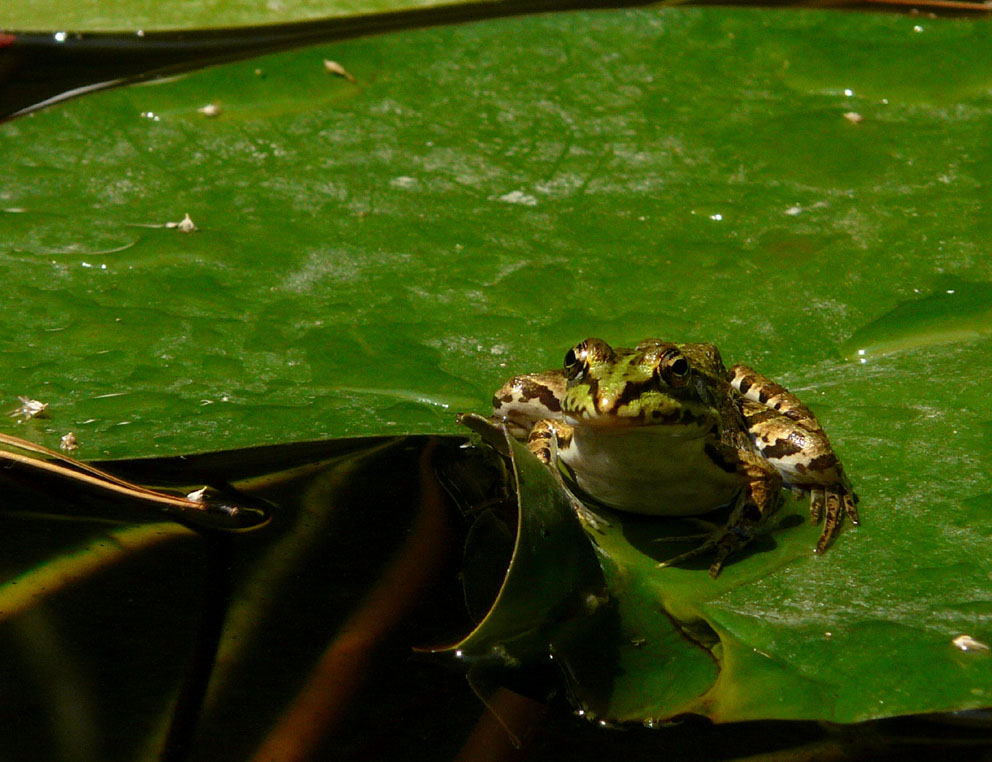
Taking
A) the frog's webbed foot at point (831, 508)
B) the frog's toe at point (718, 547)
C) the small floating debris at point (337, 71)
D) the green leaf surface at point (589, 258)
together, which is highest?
the small floating debris at point (337, 71)

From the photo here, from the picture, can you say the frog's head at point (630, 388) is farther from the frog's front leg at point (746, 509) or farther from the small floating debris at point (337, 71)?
the small floating debris at point (337, 71)

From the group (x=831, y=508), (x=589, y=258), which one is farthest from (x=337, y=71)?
(x=831, y=508)

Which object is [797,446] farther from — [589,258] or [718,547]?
[589,258]

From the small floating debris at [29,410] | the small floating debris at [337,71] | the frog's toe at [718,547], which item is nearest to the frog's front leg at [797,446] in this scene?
the frog's toe at [718,547]

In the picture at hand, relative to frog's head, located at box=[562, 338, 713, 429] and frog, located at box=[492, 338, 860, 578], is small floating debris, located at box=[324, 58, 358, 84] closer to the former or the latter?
frog, located at box=[492, 338, 860, 578]

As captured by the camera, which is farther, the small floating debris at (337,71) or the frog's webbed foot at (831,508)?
the small floating debris at (337,71)

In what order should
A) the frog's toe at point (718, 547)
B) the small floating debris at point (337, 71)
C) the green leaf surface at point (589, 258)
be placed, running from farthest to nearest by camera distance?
1. the small floating debris at point (337, 71)
2. the frog's toe at point (718, 547)
3. the green leaf surface at point (589, 258)

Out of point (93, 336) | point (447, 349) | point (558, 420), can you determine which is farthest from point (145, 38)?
point (558, 420)
